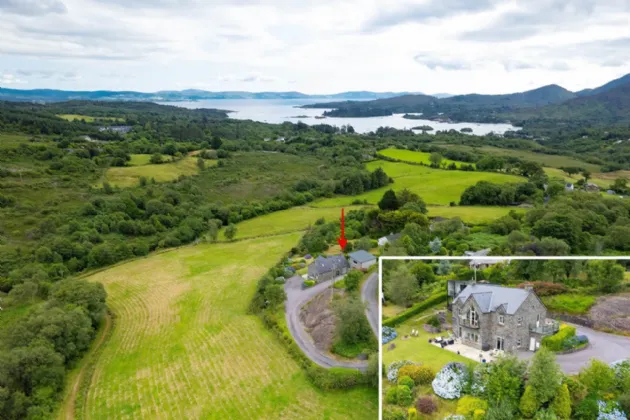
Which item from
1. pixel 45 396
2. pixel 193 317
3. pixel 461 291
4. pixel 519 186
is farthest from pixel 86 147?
pixel 461 291

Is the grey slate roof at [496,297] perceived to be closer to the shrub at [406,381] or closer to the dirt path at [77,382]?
the shrub at [406,381]

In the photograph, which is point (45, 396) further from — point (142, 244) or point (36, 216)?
point (36, 216)

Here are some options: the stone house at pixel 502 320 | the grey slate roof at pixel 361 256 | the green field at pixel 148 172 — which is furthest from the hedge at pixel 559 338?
the green field at pixel 148 172

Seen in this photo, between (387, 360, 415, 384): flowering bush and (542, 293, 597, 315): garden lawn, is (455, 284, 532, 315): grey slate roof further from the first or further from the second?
(387, 360, 415, 384): flowering bush

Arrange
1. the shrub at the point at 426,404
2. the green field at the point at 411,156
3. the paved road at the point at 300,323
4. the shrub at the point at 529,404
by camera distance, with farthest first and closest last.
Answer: the green field at the point at 411,156, the paved road at the point at 300,323, the shrub at the point at 426,404, the shrub at the point at 529,404

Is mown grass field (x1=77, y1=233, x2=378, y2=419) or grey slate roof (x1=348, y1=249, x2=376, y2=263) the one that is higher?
grey slate roof (x1=348, y1=249, x2=376, y2=263)

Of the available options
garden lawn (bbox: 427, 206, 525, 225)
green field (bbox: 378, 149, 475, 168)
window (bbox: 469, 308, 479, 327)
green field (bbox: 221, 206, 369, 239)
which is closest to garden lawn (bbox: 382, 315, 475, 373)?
window (bbox: 469, 308, 479, 327)

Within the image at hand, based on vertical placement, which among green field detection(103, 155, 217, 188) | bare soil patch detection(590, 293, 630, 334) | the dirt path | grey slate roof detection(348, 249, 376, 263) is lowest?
the dirt path
